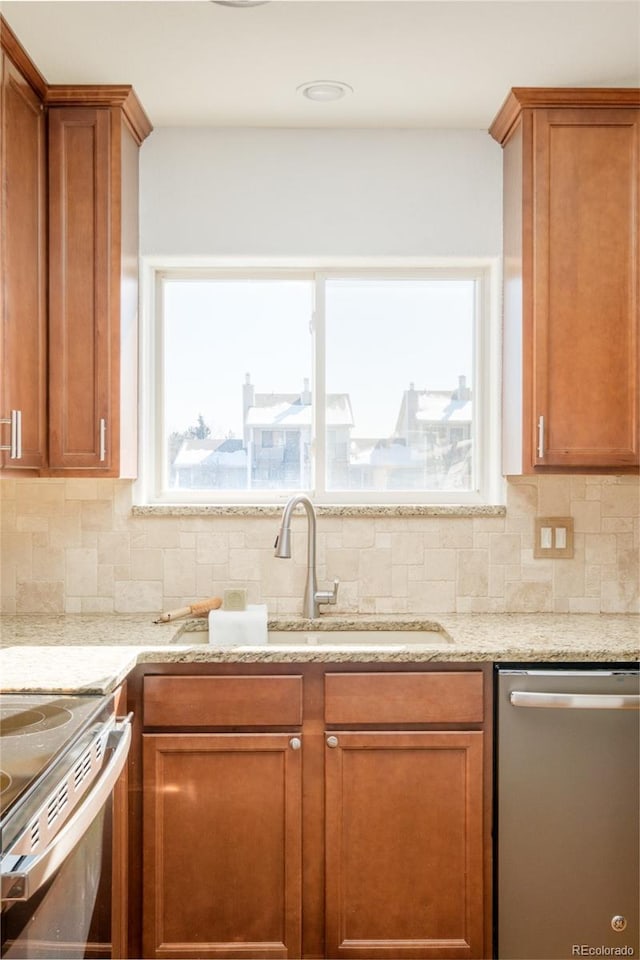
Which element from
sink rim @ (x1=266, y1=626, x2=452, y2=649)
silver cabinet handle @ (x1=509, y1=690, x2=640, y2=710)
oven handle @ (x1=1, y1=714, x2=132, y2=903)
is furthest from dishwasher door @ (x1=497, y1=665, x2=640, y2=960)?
oven handle @ (x1=1, y1=714, x2=132, y2=903)

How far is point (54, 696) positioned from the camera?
1625 mm

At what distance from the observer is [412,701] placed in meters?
2.01

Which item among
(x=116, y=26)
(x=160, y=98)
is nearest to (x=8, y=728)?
(x=116, y=26)

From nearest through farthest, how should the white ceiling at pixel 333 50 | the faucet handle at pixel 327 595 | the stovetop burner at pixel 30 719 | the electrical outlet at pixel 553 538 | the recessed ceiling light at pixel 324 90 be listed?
the stovetop burner at pixel 30 719, the white ceiling at pixel 333 50, the recessed ceiling light at pixel 324 90, the faucet handle at pixel 327 595, the electrical outlet at pixel 553 538

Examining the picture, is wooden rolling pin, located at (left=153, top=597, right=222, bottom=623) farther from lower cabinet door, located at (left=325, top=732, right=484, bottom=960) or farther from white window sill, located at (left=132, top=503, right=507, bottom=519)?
lower cabinet door, located at (left=325, top=732, right=484, bottom=960)

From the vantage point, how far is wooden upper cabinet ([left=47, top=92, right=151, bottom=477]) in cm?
231

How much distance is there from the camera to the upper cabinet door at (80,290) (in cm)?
231

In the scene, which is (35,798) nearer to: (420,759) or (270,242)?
(420,759)

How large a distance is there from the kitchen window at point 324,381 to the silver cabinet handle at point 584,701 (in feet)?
2.90

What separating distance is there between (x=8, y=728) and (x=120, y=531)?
1.22 meters

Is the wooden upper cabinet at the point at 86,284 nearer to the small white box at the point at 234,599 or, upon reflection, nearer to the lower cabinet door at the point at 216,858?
the small white box at the point at 234,599

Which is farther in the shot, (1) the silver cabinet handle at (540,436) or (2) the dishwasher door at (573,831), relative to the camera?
(1) the silver cabinet handle at (540,436)

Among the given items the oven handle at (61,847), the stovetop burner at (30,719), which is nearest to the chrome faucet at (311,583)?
the oven handle at (61,847)

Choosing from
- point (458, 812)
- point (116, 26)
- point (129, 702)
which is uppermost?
point (116, 26)
